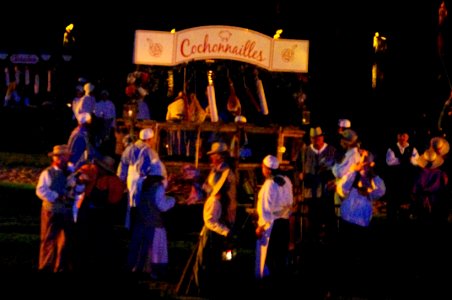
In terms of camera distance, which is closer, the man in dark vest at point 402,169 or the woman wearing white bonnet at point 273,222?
the woman wearing white bonnet at point 273,222

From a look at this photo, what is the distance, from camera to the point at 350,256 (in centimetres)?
1429

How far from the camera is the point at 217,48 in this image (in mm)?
17281

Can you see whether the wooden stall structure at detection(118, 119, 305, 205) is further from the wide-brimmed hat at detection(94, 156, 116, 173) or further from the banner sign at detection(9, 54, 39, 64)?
the banner sign at detection(9, 54, 39, 64)

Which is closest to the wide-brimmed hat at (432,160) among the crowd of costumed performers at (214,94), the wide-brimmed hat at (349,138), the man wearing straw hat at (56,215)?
the crowd of costumed performers at (214,94)

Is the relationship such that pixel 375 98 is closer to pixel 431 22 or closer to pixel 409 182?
pixel 431 22

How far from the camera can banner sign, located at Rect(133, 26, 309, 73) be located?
17250 mm

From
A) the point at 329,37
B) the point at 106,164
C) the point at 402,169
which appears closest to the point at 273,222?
the point at 106,164

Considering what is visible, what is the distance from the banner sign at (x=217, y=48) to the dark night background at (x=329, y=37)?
10.4 m

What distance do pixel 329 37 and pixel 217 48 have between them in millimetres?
12617

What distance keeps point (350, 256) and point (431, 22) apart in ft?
57.7

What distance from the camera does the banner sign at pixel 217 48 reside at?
17.2 m

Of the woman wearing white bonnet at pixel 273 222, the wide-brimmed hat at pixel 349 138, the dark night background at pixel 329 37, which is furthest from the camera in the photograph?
the dark night background at pixel 329 37

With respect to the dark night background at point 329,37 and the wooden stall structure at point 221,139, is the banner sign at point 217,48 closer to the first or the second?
the wooden stall structure at point 221,139

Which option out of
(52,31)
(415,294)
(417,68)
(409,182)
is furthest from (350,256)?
(52,31)
